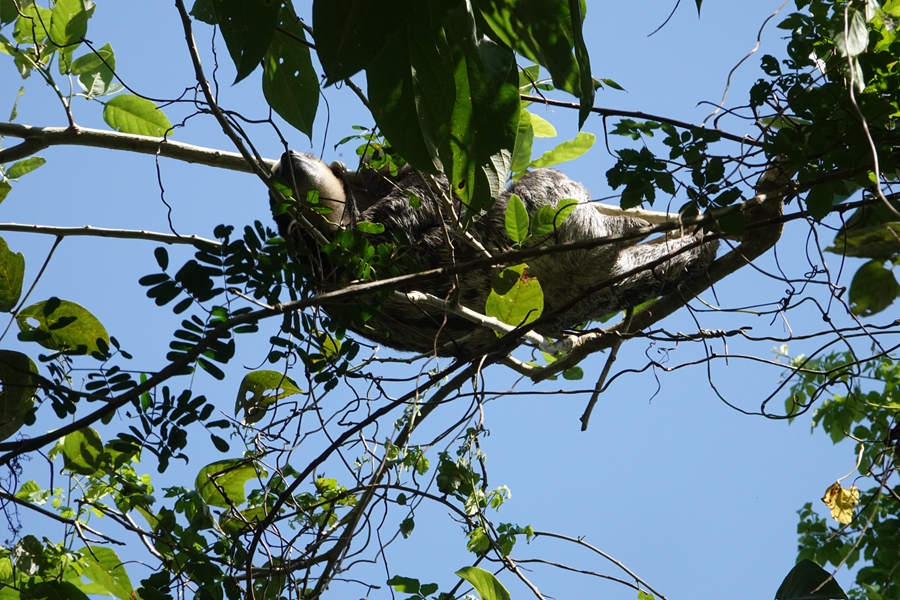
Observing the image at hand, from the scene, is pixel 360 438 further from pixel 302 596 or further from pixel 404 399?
pixel 302 596

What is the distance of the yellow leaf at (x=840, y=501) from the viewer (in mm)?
2822

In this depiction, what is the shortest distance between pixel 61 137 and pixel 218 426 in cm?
153

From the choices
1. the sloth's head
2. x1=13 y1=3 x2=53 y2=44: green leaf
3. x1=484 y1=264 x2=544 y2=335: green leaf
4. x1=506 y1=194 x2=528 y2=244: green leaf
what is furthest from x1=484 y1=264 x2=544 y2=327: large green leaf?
x1=13 y1=3 x2=53 y2=44: green leaf

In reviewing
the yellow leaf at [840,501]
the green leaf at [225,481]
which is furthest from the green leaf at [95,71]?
the yellow leaf at [840,501]

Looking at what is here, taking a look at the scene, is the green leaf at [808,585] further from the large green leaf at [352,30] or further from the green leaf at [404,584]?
the large green leaf at [352,30]

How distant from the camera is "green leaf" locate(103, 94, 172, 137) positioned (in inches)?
117

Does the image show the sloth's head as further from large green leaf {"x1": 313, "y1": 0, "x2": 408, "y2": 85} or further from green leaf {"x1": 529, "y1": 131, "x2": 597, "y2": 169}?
large green leaf {"x1": 313, "y1": 0, "x2": 408, "y2": 85}

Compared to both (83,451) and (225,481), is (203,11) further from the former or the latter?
(225,481)

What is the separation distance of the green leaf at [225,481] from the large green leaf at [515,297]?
110cm

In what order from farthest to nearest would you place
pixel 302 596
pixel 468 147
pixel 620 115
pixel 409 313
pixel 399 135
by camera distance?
pixel 409 313 → pixel 302 596 → pixel 620 115 → pixel 468 147 → pixel 399 135

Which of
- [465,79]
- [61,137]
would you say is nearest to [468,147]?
[465,79]

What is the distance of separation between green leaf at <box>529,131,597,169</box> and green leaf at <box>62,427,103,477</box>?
2.04 metres

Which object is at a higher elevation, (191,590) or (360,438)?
(360,438)

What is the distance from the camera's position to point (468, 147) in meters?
1.75
